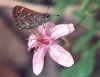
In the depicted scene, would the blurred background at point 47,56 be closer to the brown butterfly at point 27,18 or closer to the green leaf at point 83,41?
the green leaf at point 83,41

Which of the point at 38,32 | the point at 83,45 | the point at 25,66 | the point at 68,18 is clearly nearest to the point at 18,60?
the point at 25,66

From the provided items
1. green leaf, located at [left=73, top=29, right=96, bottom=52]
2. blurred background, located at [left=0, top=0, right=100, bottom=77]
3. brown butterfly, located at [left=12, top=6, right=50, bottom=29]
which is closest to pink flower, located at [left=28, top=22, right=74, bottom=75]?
brown butterfly, located at [left=12, top=6, right=50, bottom=29]

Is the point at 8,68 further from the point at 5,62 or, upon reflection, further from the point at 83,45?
the point at 83,45

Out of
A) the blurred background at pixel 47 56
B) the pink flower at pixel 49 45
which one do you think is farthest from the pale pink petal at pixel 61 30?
the blurred background at pixel 47 56

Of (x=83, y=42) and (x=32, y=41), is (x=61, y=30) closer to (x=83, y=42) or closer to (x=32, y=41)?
(x=32, y=41)

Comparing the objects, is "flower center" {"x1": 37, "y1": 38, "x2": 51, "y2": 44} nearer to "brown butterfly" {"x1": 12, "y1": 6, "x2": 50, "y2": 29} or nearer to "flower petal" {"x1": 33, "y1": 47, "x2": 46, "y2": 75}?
"flower petal" {"x1": 33, "y1": 47, "x2": 46, "y2": 75}

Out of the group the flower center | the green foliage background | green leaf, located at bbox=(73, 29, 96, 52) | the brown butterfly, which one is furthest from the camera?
green leaf, located at bbox=(73, 29, 96, 52)

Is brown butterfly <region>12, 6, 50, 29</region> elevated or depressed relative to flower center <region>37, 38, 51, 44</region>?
elevated

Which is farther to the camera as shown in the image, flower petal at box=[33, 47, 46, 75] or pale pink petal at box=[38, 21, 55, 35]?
pale pink petal at box=[38, 21, 55, 35]
